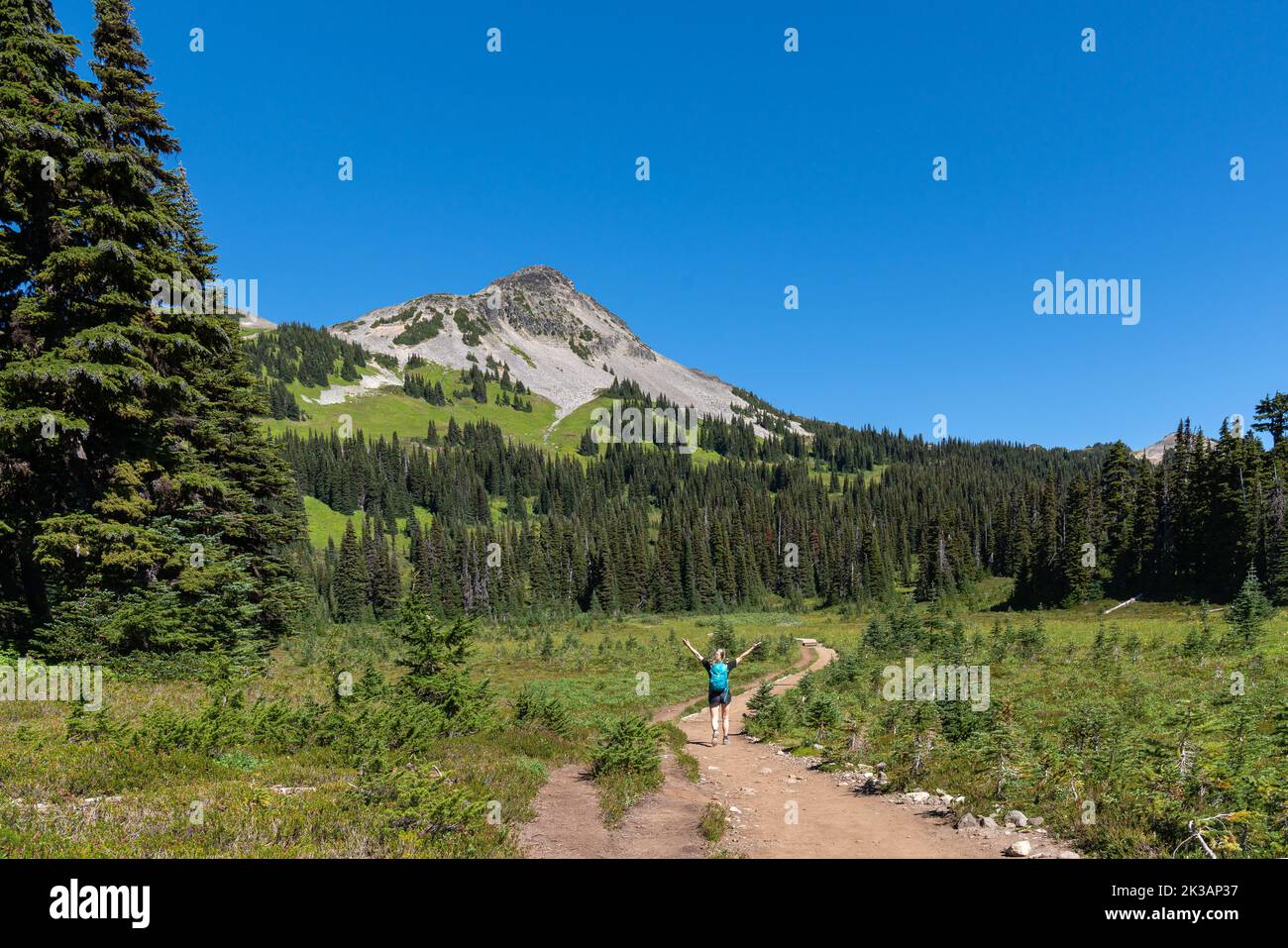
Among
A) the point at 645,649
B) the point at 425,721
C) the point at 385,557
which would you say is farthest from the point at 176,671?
the point at 385,557

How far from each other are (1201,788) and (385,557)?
114 metres

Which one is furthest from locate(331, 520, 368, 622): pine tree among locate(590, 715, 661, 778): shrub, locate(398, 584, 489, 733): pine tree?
locate(590, 715, 661, 778): shrub

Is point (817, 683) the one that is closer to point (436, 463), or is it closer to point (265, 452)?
point (265, 452)

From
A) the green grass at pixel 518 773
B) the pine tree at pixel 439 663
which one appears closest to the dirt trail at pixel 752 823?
the green grass at pixel 518 773

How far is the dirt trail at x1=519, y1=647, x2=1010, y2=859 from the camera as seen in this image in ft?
25.6


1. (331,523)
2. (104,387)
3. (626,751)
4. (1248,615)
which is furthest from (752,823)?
(331,523)

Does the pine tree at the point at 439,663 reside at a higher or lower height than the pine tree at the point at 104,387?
lower

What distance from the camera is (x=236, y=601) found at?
19219 millimetres

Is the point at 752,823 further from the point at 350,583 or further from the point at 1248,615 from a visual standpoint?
the point at 350,583

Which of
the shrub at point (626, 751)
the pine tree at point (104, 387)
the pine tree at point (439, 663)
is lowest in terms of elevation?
the shrub at point (626, 751)

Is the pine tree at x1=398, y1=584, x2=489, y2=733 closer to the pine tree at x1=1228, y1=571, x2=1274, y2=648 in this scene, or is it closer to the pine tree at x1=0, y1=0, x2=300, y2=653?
the pine tree at x1=0, y1=0, x2=300, y2=653

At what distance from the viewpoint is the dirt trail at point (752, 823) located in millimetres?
Result: 7801

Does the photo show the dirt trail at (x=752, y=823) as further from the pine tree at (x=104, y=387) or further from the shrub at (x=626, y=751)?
the pine tree at (x=104, y=387)

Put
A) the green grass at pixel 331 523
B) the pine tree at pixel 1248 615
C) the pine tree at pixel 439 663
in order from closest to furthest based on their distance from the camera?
the pine tree at pixel 439 663 → the pine tree at pixel 1248 615 → the green grass at pixel 331 523
